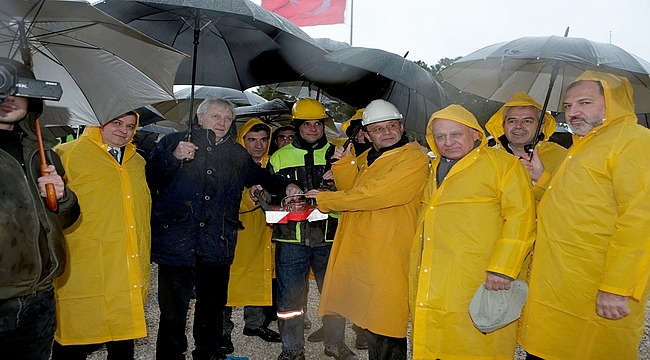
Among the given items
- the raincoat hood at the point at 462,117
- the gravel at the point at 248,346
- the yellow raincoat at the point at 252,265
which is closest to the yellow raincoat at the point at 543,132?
the raincoat hood at the point at 462,117

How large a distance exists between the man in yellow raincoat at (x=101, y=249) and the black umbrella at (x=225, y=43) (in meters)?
0.75

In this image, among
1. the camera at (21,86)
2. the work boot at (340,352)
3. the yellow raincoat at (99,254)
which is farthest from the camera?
the work boot at (340,352)

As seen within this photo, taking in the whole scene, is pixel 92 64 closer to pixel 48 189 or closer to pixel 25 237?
pixel 48 189

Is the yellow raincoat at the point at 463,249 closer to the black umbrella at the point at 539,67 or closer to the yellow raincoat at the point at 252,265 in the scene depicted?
the black umbrella at the point at 539,67

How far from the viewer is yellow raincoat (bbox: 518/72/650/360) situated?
7.79ft

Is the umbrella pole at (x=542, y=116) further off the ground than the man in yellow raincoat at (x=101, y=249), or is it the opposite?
the umbrella pole at (x=542, y=116)

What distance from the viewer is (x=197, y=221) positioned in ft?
12.2

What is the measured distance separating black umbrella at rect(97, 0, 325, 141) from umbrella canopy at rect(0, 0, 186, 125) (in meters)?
0.68

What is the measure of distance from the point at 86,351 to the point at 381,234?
2.22m

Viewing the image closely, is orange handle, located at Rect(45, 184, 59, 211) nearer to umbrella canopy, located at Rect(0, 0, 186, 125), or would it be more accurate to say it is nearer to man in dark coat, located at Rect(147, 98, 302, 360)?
umbrella canopy, located at Rect(0, 0, 186, 125)

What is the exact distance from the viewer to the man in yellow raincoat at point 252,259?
4805 millimetres

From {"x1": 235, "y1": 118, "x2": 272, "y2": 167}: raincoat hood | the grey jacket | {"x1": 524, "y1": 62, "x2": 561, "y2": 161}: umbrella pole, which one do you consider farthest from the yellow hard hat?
the grey jacket

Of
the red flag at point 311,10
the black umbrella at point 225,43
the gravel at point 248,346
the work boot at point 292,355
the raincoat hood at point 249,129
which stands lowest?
the gravel at point 248,346

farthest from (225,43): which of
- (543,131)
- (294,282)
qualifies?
(543,131)
